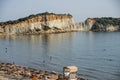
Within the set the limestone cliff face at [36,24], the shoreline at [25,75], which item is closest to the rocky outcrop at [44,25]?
the limestone cliff face at [36,24]

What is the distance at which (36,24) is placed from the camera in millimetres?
120750

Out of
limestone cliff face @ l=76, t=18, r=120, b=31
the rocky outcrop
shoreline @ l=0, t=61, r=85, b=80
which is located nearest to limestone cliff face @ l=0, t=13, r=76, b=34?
the rocky outcrop

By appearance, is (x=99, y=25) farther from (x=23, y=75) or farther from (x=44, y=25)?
(x=23, y=75)

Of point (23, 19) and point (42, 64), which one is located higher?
point (23, 19)

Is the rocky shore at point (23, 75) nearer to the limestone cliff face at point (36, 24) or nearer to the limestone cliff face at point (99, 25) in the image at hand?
the limestone cliff face at point (36, 24)

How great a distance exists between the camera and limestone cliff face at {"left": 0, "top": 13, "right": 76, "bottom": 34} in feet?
377

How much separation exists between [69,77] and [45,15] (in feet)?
362

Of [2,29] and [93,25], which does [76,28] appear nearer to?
[93,25]

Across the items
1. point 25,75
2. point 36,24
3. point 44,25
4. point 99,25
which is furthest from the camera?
point 99,25

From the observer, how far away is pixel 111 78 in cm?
2617

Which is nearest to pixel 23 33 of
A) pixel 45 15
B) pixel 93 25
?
pixel 45 15

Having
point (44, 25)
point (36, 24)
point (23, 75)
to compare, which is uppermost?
point (36, 24)

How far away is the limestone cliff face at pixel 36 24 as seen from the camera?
4523 inches

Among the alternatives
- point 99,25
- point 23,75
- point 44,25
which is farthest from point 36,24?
point 23,75
